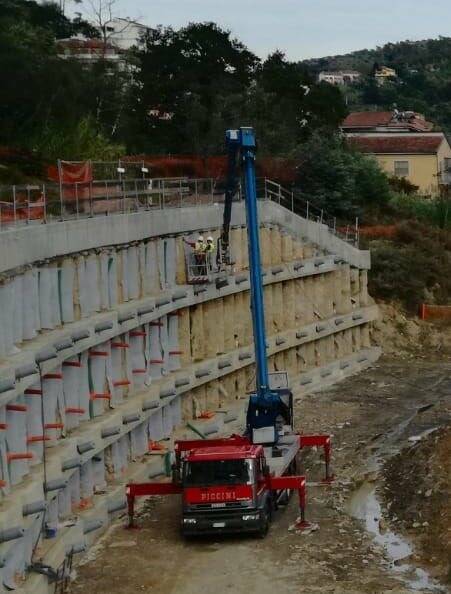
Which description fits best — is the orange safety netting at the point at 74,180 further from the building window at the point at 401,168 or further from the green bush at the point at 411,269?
the building window at the point at 401,168

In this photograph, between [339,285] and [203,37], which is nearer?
[339,285]

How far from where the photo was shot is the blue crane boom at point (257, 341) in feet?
121

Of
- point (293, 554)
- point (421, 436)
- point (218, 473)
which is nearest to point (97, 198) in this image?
point (218, 473)

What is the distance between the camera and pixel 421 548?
3128 centimetres

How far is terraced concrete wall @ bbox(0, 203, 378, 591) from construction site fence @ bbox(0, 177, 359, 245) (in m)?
0.69

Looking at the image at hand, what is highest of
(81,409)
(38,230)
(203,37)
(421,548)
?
(203,37)

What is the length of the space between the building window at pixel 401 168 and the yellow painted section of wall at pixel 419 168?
0.21 metres

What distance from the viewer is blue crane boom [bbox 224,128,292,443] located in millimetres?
36906

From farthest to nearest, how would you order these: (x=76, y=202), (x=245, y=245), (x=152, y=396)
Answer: (x=245, y=245) < (x=152, y=396) < (x=76, y=202)

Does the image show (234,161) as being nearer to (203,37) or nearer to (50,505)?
(50,505)

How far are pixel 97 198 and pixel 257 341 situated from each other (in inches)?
242

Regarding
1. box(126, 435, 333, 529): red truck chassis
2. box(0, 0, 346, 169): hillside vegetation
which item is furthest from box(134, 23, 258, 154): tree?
box(126, 435, 333, 529): red truck chassis

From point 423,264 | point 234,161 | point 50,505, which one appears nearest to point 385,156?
point 423,264

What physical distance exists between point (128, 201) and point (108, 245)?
3605 mm
